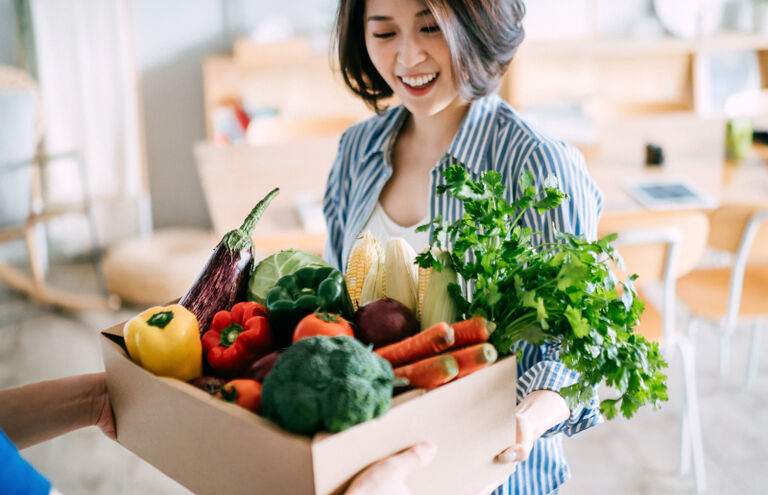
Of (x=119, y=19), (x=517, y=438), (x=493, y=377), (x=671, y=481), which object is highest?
(x=119, y=19)

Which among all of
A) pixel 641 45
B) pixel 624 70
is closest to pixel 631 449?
pixel 641 45

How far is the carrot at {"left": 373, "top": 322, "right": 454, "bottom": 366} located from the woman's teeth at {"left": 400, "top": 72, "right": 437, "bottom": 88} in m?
0.61

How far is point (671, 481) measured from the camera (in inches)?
98.1

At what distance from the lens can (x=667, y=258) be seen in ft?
7.18

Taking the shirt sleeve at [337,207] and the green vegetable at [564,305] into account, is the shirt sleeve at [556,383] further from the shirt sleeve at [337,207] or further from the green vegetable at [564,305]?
the shirt sleeve at [337,207]

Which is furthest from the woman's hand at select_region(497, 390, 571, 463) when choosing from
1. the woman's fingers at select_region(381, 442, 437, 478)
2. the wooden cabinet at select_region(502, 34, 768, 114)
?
the wooden cabinet at select_region(502, 34, 768, 114)

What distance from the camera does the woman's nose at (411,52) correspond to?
49.3 inches

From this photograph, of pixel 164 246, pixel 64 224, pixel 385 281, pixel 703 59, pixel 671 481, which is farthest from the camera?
pixel 703 59

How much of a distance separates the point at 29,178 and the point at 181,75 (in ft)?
3.62

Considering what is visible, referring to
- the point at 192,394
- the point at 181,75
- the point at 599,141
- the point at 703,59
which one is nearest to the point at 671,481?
the point at 599,141

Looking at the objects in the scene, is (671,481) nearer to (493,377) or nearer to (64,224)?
(493,377)

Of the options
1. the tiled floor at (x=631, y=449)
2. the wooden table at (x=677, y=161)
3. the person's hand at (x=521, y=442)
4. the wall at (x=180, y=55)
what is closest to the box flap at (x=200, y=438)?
the person's hand at (x=521, y=442)

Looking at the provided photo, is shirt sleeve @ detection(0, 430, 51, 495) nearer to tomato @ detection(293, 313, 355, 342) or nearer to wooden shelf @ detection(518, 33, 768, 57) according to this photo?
tomato @ detection(293, 313, 355, 342)

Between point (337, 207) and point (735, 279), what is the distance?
157cm
